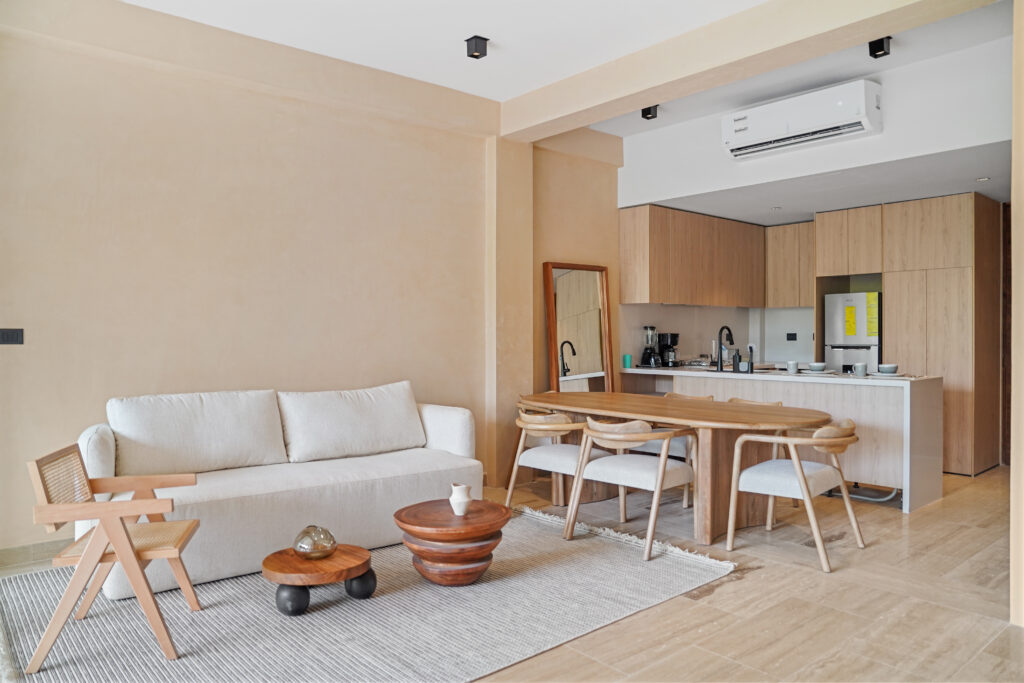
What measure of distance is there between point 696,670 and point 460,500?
4.34ft

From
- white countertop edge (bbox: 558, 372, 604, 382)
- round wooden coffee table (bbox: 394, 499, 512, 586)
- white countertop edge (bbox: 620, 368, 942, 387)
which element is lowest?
round wooden coffee table (bbox: 394, 499, 512, 586)

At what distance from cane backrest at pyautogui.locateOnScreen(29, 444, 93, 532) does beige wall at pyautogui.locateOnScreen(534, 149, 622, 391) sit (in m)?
3.59

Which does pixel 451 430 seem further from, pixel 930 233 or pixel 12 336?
pixel 930 233

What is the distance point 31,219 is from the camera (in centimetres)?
360

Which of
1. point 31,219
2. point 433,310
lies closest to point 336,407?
point 433,310

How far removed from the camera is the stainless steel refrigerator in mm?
6676

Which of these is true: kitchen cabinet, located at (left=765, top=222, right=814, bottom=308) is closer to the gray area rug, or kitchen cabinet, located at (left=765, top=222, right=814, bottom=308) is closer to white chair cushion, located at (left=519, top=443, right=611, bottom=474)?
white chair cushion, located at (left=519, top=443, right=611, bottom=474)

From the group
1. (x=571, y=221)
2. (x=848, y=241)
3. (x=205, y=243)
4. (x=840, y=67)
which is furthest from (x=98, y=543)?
(x=848, y=241)

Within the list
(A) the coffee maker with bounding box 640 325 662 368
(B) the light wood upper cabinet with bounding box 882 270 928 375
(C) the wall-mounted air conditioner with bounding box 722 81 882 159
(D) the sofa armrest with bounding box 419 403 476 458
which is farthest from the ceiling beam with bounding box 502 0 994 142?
(B) the light wood upper cabinet with bounding box 882 270 928 375

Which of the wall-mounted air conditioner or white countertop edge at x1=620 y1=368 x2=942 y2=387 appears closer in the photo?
the wall-mounted air conditioner

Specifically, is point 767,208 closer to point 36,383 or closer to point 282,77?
point 282,77

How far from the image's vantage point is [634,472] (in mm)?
3846

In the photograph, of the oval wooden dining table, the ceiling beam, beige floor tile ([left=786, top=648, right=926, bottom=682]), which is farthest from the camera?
the oval wooden dining table

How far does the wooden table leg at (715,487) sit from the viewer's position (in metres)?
3.97
